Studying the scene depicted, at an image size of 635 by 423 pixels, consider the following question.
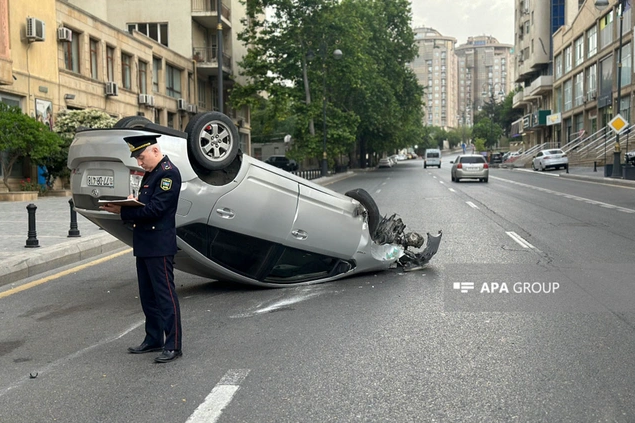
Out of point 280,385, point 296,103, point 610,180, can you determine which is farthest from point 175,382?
point 296,103

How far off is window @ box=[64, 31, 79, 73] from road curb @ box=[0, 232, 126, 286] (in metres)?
21.3

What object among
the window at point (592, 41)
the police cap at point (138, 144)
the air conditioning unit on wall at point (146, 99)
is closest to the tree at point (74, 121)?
the air conditioning unit on wall at point (146, 99)

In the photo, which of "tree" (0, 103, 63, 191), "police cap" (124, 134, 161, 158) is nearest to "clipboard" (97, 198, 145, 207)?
"police cap" (124, 134, 161, 158)

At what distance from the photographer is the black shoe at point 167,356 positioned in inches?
198

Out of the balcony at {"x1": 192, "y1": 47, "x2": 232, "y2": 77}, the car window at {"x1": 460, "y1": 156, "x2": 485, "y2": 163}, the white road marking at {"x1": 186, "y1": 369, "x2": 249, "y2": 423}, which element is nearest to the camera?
the white road marking at {"x1": 186, "y1": 369, "x2": 249, "y2": 423}

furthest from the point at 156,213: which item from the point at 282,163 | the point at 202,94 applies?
the point at 282,163

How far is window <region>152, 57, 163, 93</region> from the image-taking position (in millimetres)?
41050

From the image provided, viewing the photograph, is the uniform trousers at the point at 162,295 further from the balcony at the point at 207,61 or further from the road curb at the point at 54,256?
the balcony at the point at 207,61

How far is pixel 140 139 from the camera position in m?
5.02

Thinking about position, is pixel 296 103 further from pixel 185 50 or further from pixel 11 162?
pixel 11 162

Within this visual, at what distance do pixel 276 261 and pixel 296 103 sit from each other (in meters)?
40.7

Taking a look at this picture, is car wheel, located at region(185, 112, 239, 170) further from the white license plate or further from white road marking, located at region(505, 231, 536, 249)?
white road marking, located at region(505, 231, 536, 249)

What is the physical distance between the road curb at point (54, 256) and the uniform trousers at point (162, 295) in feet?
13.8

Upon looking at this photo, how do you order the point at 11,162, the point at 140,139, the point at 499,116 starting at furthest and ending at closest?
1. the point at 499,116
2. the point at 11,162
3. the point at 140,139
